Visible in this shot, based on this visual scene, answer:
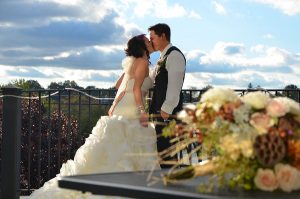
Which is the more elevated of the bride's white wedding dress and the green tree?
the green tree

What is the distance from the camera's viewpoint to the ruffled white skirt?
23.3ft

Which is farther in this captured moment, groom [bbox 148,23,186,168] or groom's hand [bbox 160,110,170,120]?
groom [bbox 148,23,186,168]

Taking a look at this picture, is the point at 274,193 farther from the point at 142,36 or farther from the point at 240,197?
the point at 142,36

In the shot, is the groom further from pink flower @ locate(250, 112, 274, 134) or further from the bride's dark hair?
pink flower @ locate(250, 112, 274, 134)

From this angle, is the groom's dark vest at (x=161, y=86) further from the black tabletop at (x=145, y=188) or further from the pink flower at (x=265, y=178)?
the pink flower at (x=265, y=178)

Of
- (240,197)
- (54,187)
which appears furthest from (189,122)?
(54,187)

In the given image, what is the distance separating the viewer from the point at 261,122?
11.5ft

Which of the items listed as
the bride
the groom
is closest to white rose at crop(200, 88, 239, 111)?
the groom

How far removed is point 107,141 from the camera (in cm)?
717

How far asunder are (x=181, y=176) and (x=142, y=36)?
363 centimetres

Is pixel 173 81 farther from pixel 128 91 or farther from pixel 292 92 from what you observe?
pixel 292 92

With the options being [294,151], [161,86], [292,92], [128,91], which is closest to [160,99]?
[161,86]

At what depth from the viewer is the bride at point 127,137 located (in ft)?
23.2

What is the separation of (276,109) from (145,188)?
0.80 metres
